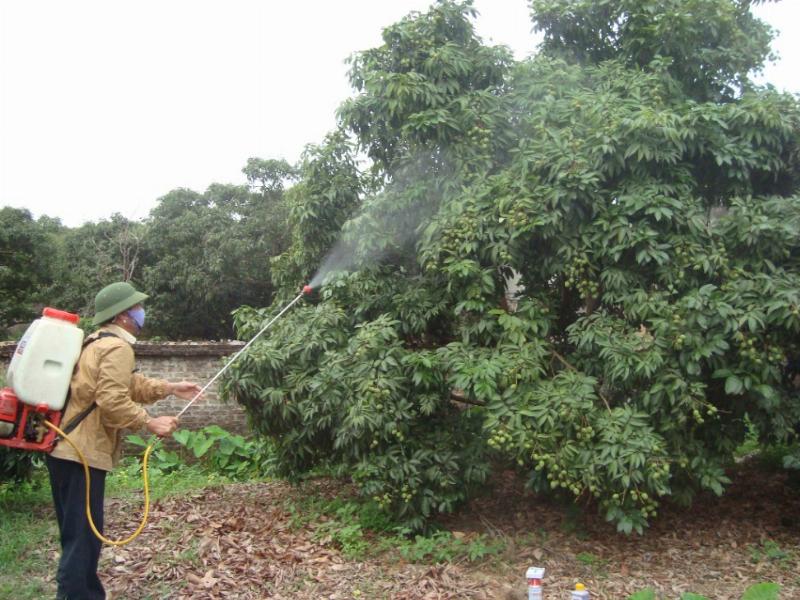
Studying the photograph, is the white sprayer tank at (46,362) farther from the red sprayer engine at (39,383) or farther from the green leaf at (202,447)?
the green leaf at (202,447)

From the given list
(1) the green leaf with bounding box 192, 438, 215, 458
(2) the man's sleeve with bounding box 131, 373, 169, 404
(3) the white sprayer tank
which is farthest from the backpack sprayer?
(1) the green leaf with bounding box 192, 438, 215, 458

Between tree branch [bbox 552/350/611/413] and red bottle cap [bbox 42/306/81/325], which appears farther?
tree branch [bbox 552/350/611/413]

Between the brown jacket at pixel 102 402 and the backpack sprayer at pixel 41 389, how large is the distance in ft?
0.15

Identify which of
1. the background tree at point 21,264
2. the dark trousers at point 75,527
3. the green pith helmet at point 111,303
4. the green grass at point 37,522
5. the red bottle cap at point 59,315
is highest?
the background tree at point 21,264

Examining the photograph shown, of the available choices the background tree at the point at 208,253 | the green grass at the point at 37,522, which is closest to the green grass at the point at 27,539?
the green grass at the point at 37,522

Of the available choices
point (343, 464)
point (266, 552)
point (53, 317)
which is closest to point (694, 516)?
point (343, 464)

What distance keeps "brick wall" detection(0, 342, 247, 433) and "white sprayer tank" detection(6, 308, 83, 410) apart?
6.01 m

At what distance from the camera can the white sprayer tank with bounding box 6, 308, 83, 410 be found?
3.84m

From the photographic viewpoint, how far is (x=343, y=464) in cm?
605

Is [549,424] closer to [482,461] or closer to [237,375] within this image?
[482,461]

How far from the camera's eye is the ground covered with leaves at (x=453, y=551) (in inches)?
198

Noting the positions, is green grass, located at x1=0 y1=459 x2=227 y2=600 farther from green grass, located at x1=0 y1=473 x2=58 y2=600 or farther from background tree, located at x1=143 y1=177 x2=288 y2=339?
background tree, located at x1=143 y1=177 x2=288 y2=339

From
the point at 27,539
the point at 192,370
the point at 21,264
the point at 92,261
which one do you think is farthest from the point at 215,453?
the point at 92,261

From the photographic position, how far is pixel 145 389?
14.9 ft
